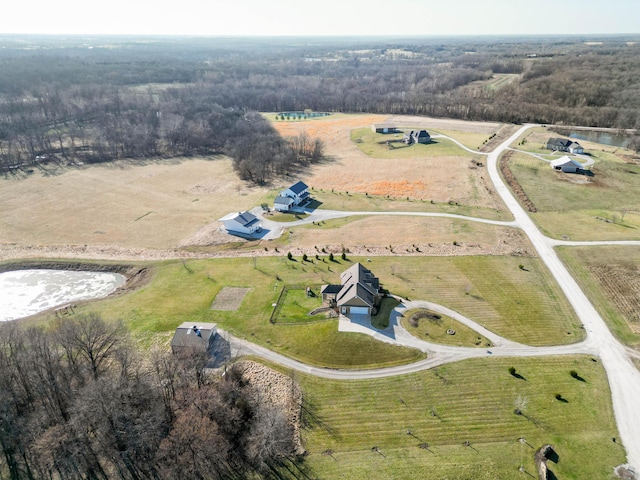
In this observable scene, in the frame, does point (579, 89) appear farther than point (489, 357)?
Yes

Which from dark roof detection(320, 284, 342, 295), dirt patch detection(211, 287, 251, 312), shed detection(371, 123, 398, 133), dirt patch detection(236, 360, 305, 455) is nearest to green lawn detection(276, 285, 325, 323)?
dark roof detection(320, 284, 342, 295)

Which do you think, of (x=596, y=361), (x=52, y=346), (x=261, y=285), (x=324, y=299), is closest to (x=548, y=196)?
(x=596, y=361)

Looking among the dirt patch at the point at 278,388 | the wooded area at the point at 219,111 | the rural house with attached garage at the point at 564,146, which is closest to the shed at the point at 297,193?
the wooded area at the point at 219,111

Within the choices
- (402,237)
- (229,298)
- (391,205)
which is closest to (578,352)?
(402,237)

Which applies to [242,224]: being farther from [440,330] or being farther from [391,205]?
[440,330]

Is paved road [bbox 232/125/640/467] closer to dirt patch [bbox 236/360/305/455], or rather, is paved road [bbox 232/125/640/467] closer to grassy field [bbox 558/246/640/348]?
grassy field [bbox 558/246/640/348]

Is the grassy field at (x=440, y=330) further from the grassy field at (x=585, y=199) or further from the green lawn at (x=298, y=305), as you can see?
the grassy field at (x=585, y=199)

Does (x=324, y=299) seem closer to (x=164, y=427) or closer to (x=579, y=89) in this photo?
(x=164, y=427)
